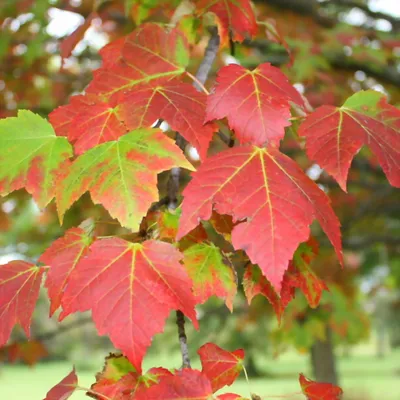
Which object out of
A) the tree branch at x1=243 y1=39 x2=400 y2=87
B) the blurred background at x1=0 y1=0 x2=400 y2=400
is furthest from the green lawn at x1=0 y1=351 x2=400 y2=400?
the tree branch at x1=243 y1=39 x2=400 y2=87

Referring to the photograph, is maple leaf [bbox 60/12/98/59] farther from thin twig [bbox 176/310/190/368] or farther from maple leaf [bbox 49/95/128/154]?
thin twig [bbox 176/310/190/368]

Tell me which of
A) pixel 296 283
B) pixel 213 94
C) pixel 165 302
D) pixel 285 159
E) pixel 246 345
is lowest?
pixel 246 345

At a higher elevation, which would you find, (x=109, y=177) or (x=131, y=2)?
(x=131, y=2)

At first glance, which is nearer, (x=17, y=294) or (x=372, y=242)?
(x=17, y=294)

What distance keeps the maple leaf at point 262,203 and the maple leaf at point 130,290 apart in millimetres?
73

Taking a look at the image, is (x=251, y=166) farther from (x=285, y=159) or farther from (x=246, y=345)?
(x=246, y=345)

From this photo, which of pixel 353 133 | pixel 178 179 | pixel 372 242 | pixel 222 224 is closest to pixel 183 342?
pixel 222 224

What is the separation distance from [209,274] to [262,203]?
190mm

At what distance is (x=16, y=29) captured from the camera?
129 inches

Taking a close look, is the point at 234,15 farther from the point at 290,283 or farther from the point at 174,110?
the point at 290,283

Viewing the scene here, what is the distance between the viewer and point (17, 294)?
0.99 m

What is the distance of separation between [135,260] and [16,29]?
9.19 ft

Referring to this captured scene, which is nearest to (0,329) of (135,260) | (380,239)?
(135,260)

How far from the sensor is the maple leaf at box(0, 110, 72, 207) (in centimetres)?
97
